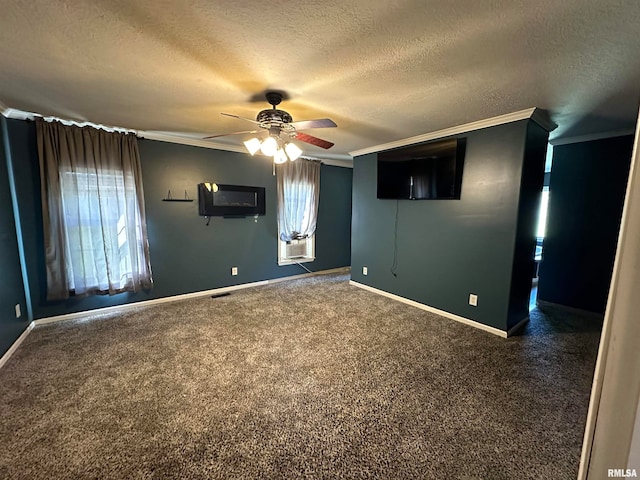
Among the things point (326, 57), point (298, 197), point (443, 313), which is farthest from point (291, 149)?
point (443, 313)

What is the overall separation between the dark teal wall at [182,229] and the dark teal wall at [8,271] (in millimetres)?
185

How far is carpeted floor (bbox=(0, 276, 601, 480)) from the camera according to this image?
147 cm

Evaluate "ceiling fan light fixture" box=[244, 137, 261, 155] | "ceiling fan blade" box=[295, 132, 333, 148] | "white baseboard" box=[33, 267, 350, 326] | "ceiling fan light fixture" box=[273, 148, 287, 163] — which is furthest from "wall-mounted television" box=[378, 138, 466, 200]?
"white baseboard" box=[33, 267, 350, 326]

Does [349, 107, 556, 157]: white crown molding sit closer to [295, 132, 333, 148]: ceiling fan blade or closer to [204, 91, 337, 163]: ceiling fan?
[295, 132, 333, 148]: ceiling fan blade

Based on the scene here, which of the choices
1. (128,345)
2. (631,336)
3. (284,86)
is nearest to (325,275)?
(128,345)

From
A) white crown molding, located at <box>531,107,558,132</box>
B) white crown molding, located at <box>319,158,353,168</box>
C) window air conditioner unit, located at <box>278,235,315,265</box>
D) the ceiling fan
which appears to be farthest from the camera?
white crown molding, located at <box>319,158,353,168</box>

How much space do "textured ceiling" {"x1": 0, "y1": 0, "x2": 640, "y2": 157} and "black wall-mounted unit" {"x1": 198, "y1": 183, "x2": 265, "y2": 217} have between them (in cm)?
138

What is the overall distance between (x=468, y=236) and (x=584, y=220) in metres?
1.75

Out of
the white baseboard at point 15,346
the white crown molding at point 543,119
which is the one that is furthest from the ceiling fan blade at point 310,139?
the white baseboard at point 15,346

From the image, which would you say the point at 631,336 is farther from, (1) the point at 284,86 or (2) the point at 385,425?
(1) the point at 284,86

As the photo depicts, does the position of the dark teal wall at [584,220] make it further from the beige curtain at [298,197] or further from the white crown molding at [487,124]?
the beige curtain at [298,197]

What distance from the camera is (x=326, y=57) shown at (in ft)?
5.60

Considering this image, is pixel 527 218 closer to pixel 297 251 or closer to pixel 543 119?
pixel 543 119

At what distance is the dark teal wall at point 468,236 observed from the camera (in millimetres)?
2787
